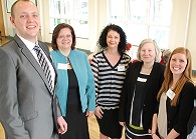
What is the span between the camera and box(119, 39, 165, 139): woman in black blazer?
6.24 feet

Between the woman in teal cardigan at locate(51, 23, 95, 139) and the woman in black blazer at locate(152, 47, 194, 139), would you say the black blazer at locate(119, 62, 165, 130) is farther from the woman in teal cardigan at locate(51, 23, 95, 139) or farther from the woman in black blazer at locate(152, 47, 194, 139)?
the woman in teal cardigan at locate(51, 23, 95, 139)

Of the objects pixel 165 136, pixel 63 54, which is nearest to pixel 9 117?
pixel 63 54

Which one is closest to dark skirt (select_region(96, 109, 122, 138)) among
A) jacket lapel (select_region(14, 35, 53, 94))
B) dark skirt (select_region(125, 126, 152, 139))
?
dark skirt (select_region(125, 126, 152, 139))

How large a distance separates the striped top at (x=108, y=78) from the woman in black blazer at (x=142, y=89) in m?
0.12

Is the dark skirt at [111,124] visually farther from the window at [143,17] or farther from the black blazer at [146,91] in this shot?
the window at [143,17]

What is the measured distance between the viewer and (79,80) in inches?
81.8

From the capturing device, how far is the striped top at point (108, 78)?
7.21 feet

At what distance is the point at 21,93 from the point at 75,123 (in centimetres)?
95

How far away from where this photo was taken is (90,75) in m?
2.20

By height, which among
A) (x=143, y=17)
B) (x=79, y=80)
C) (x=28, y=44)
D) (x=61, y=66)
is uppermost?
(x=143, y=17)

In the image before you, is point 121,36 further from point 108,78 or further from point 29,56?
point 29,56

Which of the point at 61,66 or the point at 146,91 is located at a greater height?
the point at 61,66

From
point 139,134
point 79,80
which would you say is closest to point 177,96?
point 139,134

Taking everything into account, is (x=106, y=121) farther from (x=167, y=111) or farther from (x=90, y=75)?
(x=167, y=111)
